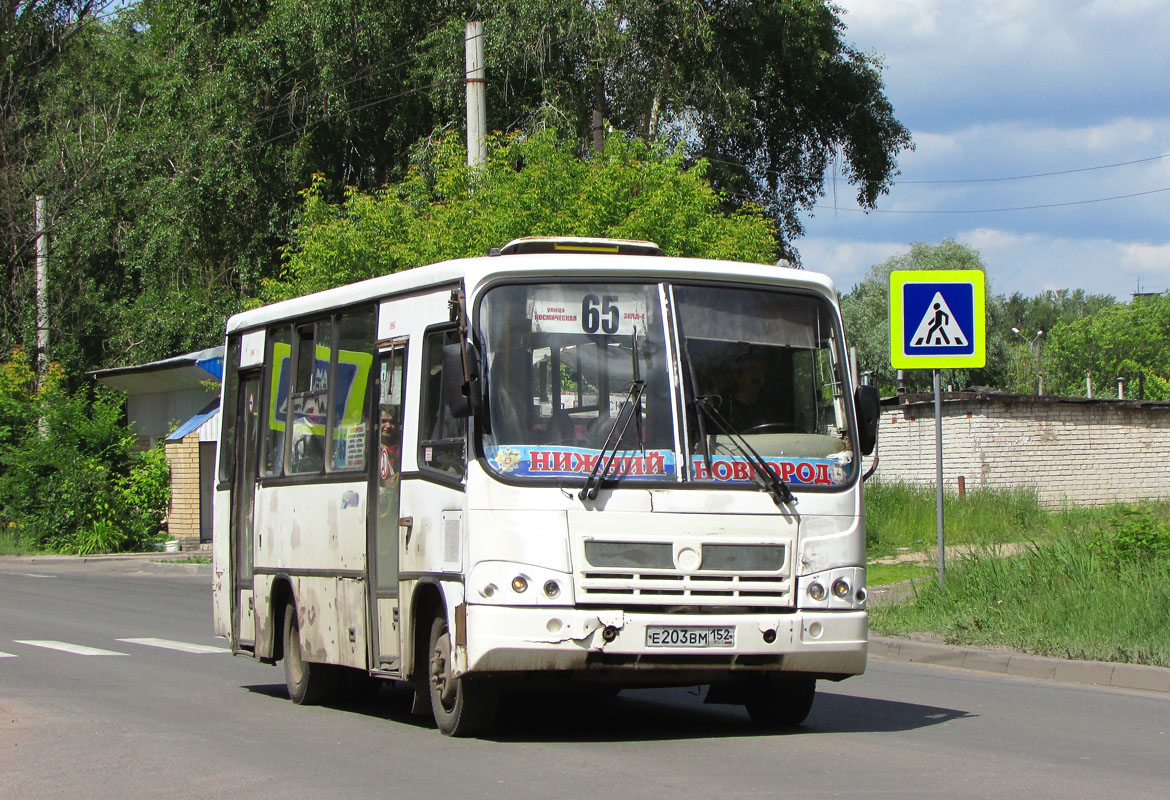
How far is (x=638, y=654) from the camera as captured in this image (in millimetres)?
8195

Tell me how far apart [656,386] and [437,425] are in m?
1.32

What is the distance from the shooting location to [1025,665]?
12.3m

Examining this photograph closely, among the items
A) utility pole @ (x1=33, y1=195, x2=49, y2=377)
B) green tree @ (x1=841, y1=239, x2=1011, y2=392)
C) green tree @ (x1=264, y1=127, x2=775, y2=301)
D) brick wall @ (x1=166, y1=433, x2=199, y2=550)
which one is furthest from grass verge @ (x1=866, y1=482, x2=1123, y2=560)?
green tree @ (x1=841, y1=239, x2=1011, y2=392)

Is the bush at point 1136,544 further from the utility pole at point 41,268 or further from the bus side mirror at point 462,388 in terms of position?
the utility pole at point 41,268

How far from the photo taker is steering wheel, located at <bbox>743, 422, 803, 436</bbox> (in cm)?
877

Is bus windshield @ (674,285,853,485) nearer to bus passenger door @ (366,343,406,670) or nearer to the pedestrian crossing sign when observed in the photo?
bus passenger door @ (366,343,406,670)

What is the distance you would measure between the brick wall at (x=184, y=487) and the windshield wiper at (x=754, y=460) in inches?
1185

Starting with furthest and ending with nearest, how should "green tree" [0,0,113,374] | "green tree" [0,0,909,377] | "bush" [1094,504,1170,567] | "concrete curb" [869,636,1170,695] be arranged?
"green tree" [0,0,113,374]
"green tree" [0,0,909,377]
"bush" [1094,504,1170,567]
"concrete curb" [869,636,1170,695]

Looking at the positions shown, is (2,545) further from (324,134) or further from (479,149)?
(479,149)

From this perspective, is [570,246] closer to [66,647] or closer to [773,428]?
[773,428]

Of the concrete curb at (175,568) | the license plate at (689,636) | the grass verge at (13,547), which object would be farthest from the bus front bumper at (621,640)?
the grass verge at (13,547)

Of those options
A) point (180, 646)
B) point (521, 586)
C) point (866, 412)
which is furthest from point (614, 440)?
point (180, 646)

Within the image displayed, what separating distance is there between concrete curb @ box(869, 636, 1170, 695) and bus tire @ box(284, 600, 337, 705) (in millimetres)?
5357

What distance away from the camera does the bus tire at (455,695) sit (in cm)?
859
